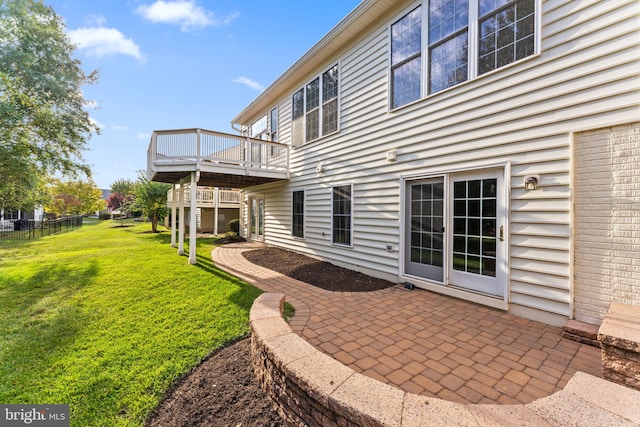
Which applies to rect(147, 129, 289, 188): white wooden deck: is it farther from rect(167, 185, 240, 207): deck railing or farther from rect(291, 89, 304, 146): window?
rect(167, 185, 240, 207): deck railing

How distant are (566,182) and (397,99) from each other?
3.23 meters

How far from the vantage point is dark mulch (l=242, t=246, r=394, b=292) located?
513cm

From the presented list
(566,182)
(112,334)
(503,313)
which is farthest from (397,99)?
(112,334)

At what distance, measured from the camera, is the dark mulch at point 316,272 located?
202 inches

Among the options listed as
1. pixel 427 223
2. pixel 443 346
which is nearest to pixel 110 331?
pixel 443 346

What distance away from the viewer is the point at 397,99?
5309 mm

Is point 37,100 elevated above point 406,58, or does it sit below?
above

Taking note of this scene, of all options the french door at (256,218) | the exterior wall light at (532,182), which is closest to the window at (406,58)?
the exterior wall light at (532,182)

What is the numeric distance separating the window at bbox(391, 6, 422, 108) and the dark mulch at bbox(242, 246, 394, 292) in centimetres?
371

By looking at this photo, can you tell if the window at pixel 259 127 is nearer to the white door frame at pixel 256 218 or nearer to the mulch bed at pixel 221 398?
the white door frame at pixel 256 218

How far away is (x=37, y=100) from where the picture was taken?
9.35m

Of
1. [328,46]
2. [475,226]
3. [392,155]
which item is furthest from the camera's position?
[328,46]

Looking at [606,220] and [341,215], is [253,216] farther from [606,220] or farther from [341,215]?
[606,220]

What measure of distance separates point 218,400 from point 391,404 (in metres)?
1.55
